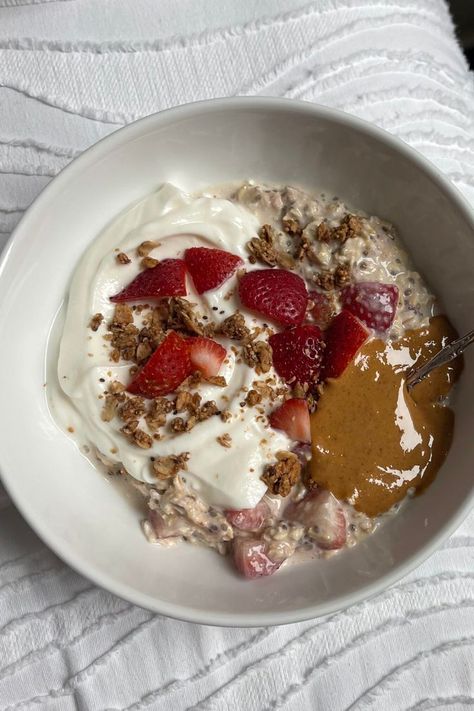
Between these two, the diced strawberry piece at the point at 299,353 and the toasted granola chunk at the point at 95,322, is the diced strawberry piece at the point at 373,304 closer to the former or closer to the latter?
the diced strawberry piece at the point at 299,353

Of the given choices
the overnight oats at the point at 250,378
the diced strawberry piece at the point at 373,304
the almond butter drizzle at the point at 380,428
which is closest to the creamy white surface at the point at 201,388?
the overnight oats at the point at 250,378

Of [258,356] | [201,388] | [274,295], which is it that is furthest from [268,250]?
[201,388]

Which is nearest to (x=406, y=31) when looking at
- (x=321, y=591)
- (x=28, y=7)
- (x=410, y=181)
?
(x=410, y=181)

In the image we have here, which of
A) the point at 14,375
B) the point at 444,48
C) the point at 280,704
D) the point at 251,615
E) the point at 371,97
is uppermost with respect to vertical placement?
the point at 444,48

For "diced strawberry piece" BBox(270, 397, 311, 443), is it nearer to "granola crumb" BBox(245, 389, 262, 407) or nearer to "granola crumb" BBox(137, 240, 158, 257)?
"granola crumb" BBox(245, 389, 262, 407)

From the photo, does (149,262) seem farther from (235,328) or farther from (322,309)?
(322,309)

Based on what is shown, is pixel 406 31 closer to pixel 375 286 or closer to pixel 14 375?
pixel 375 286
